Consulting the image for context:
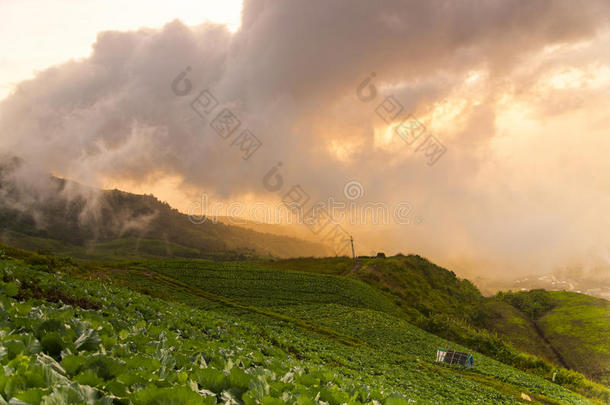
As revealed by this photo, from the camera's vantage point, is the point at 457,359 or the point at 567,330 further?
the point at 567,330

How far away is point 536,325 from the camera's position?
17538 centimetres

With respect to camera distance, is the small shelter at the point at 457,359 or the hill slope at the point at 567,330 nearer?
the small shelter at the point at 457,359

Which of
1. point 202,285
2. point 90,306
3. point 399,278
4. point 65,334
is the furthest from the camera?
point 399,278

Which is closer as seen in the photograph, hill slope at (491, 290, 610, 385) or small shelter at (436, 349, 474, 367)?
small shelter at (436, 349, 474, 367)

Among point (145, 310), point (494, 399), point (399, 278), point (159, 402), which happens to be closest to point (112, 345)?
point (159, 402)

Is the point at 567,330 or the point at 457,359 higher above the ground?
the point at 567,330

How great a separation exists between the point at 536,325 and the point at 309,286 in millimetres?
150414

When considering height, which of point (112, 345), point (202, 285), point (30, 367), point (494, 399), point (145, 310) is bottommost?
point (202, 285)

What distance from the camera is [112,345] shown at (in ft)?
20.0

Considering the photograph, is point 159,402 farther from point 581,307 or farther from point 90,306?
point 581,307

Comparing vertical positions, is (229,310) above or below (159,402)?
below

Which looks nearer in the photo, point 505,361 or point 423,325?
point 505,361

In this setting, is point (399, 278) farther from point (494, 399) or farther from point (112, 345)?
point (112, 345)

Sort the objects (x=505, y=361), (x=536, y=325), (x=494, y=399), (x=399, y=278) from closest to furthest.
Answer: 1. (x=494, y=399)
2. (x=505, y=361)
3. (x=399, y=278)
4. (x=536, y=325)
